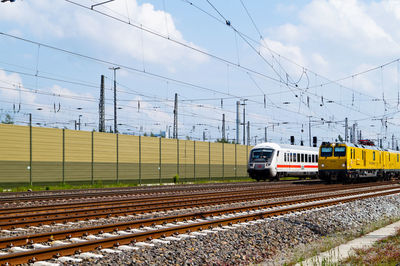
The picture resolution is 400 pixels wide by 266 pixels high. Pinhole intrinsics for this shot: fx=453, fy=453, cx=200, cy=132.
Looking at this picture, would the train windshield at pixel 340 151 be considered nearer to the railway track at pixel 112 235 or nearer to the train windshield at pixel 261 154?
the train windshield at pixel 261 154

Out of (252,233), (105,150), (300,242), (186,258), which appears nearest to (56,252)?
(186,258)

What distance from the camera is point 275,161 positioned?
39.0 metres

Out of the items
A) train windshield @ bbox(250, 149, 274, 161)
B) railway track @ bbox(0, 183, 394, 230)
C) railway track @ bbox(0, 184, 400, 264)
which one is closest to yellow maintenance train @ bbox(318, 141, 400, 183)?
train windshield @ bbox(250, 149, 274, 161)

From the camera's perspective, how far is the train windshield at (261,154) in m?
38.7

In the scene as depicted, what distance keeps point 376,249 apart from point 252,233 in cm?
300

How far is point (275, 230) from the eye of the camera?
11930 mm

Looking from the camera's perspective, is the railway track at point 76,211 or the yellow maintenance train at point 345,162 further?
the yellow maintenance train at point 345,162

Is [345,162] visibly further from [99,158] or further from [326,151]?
[99,158]

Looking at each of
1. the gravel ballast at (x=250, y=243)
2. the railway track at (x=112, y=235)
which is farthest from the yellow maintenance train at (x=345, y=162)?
the railway track at (x=112, y=235)

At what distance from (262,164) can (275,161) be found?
4.20 ft

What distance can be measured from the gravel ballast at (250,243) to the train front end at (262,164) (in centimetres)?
2253

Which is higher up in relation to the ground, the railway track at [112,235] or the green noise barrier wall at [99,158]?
the green noise barrier wall at [99,158]

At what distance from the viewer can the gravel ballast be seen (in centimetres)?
835

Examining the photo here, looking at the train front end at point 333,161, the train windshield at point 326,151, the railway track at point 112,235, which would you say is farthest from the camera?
the train windshield at point 326,151
